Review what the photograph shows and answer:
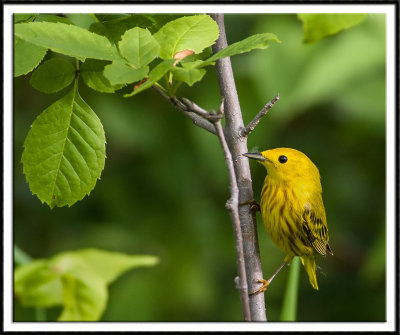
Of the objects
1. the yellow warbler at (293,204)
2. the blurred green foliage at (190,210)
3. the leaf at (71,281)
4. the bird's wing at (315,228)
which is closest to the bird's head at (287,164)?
the yellow warbler at (293,204)

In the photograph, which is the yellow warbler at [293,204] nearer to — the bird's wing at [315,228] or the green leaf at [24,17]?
the bird's wing at [315,228]

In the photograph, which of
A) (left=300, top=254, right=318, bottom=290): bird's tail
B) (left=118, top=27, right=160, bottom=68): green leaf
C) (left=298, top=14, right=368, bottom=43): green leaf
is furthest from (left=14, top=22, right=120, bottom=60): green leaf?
(left=300, top=254, right=318, bottom=290): bird's tail

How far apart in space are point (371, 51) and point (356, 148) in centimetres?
104

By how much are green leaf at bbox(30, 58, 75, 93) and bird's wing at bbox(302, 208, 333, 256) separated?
82 cm

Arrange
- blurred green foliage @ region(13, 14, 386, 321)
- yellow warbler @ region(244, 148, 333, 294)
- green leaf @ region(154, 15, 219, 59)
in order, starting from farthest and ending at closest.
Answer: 1. blurred green foliage @ region(13, 14, 386, 321)
2. yellow warbler @ region(244, 148, 333, 294)
3. green leaf @ region(154, 15, 219, 59)

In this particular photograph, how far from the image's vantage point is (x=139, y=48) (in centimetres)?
78

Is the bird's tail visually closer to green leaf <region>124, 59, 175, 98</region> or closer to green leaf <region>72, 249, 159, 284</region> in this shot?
green leaf <region>72, 249, 159, 284</region>

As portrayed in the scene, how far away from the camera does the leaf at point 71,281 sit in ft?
4.27

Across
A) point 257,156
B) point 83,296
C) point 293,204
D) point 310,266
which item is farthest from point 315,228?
point 83,296

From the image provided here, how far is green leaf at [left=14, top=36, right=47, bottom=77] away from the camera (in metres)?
0.88

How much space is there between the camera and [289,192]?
152 cm

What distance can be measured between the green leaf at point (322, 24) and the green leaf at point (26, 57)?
1.30 ft

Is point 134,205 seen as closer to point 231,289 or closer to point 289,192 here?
point 231,289

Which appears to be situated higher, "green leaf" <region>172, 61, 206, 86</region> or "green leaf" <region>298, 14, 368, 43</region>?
"green leaf" <region>298, 14, 368, 43</region>
